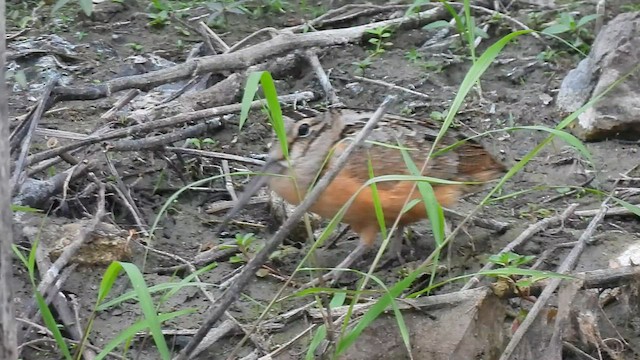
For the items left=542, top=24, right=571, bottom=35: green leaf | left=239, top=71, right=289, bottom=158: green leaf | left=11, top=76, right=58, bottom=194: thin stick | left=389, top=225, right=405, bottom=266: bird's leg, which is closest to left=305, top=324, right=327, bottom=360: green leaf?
left=239, top=71, right=289, bottom=158: green leaf

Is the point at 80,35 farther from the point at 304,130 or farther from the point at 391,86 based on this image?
the point at 304,130

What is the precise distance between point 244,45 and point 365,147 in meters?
2.18

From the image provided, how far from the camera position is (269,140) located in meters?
4.78

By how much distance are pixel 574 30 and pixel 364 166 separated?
251 centimetres

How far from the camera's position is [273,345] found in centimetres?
318

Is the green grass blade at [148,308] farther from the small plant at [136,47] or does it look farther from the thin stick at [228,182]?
the small plant at [136,47]

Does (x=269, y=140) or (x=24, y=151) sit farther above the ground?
(x=24, y=151)

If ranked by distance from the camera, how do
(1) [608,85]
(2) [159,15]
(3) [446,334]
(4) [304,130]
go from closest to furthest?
(3) [446,334] → (4) [304,130] → (1) [608,85] → (2) [159,15]

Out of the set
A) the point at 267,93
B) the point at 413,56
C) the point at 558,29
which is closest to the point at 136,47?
the point at 413,56

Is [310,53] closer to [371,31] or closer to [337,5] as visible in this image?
[371,31]

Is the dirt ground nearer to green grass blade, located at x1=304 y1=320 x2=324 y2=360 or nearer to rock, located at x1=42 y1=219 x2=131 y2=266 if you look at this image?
rock, located at x1=42 y1=219 x2=131 y2=266

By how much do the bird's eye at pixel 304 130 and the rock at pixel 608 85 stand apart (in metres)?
1.72

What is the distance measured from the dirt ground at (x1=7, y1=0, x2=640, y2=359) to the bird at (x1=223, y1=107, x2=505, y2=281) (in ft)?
0.79

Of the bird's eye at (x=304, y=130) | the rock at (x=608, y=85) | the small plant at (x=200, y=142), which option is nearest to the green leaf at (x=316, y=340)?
the bird's eye at (x=304, y=130)
